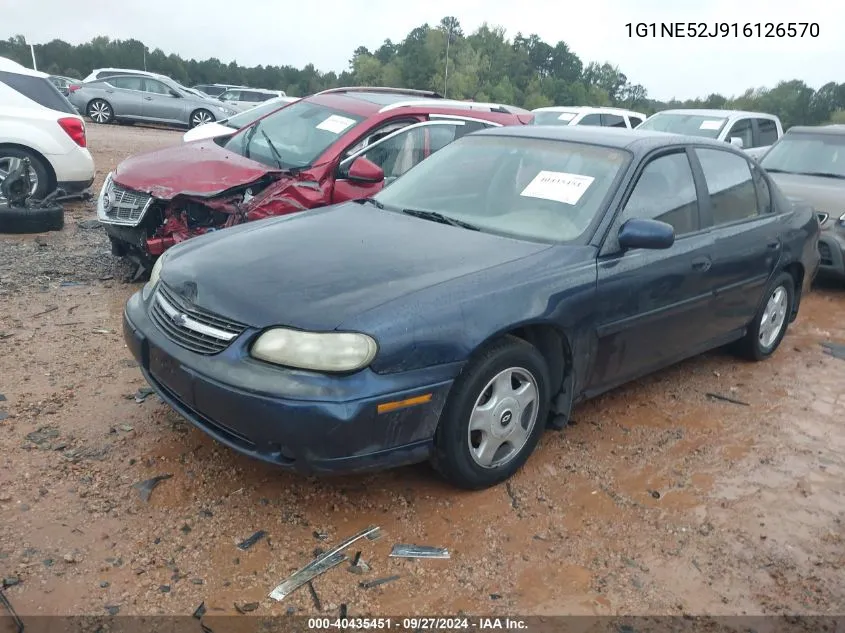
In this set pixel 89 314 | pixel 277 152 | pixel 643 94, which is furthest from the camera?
pixel 643 94

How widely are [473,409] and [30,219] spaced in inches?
242

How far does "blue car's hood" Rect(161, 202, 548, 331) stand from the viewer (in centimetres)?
295

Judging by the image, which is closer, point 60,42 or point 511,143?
point 511,143

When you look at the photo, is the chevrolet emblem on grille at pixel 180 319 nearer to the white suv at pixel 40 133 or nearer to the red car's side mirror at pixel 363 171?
the red car's side mirror at pixel 363 171

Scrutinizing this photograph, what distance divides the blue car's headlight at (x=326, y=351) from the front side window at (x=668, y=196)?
1.67 meters

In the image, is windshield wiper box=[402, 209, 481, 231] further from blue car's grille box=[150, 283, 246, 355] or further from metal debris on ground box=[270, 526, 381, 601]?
metal debris on ground box=[270, 526, 381, 601]

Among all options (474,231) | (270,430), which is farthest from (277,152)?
(270,430)

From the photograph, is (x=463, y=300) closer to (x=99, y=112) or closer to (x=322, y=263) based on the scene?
(x=322, y=263)

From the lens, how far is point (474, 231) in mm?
3723

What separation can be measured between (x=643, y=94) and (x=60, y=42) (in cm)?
5030

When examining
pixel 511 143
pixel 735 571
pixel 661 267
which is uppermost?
pixel 511 143

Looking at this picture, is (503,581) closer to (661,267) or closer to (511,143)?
(661,267)

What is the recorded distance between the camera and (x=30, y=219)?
7445mm

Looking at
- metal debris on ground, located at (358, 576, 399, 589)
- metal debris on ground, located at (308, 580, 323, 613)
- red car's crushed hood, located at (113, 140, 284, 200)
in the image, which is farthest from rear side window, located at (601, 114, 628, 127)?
metal debris on ground, located at (308, 580, 323, 613)
